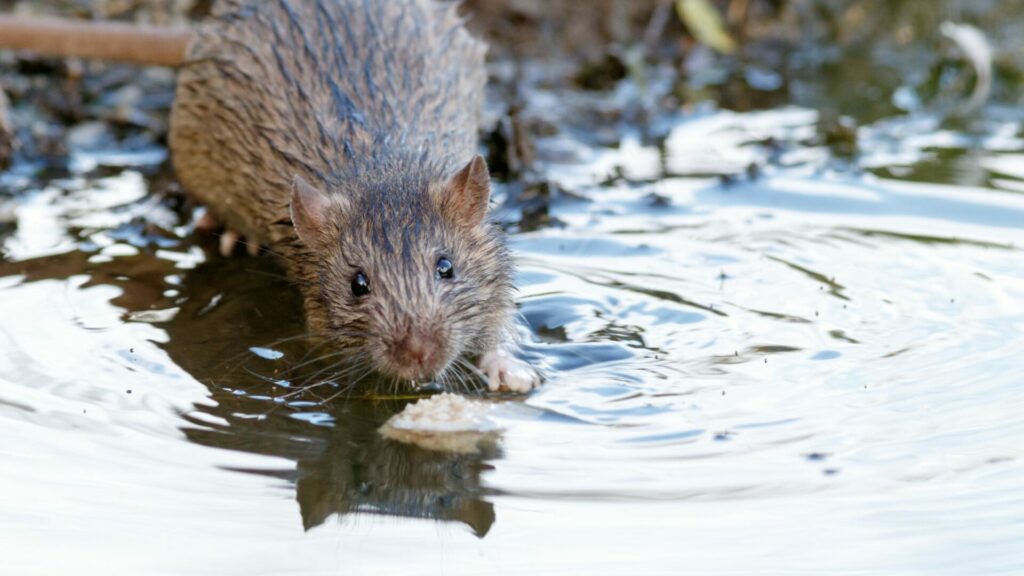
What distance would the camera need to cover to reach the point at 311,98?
605 centimetres

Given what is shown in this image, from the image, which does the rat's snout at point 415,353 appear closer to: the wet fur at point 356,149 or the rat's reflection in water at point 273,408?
the wet fur at point 356,149

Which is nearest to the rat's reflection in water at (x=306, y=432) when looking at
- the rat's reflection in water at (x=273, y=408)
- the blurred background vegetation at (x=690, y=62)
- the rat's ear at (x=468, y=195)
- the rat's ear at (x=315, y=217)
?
the rat's reflection in water at (x=273, y=408)

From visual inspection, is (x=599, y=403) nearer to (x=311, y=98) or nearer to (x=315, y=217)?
(x=315, y=217)

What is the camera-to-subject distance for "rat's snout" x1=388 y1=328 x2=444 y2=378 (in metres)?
4.62

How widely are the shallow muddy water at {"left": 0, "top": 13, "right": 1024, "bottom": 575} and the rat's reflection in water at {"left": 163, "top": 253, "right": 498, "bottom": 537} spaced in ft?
0.04

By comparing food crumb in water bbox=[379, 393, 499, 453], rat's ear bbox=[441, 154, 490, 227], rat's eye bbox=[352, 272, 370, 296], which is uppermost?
rat's ear bbox=[441, 154, 490, 227]

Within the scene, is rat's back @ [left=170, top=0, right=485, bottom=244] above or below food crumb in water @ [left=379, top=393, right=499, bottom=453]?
above

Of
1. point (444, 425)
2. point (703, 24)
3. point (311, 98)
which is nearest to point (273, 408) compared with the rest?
point (444, 425)

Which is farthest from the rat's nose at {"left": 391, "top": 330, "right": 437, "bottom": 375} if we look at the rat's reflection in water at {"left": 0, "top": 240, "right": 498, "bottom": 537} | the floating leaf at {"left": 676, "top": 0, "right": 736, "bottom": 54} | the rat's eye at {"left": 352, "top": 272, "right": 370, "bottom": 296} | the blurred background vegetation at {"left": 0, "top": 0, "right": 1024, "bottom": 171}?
the floating leaf at {"left": 676, "top": 0, "right": 736, "bottom": 54}

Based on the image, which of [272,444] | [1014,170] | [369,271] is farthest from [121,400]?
[1014,170]

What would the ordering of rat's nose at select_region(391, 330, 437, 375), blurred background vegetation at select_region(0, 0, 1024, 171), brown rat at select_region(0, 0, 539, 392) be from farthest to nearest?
blurred background vegetation at select_region(0, 0, 1024, 171), brown rat at select_region(0, 0, 539, 392), rat's nose at select_region(391, 330, 437, 375)

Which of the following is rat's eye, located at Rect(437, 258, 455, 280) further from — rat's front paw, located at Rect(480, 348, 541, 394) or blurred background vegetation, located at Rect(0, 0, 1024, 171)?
blurred background vegetation, located at Rect(0, 0, 1024, 171)

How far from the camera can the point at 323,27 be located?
21.1 feet

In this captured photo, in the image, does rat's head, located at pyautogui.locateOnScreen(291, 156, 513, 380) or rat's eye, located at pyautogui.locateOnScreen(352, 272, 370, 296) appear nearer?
rat's head, located at pyautogui.locateOnScreen(291, 156, 513, 380)
